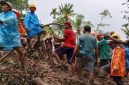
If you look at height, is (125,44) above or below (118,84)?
above

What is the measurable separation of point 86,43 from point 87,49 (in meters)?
0.16

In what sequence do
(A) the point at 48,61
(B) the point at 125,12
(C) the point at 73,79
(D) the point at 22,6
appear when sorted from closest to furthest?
(C) the point at 73,79 < (A) the point at 48,61 < (B) the point at 125,12 < (D) the point at 22,6

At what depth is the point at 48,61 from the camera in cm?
1320

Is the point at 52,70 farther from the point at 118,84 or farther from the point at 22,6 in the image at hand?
the point at 22,6

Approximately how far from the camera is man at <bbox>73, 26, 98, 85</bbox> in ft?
37.2

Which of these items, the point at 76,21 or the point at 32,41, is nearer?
the point at 32,41

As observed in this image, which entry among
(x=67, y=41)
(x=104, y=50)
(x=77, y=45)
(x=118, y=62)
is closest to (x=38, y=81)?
(x=77, y=45)

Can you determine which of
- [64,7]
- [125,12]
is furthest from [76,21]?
[125,12]

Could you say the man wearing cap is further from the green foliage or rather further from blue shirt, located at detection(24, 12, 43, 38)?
the green foliage

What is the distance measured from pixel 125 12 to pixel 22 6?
16402 millimetres

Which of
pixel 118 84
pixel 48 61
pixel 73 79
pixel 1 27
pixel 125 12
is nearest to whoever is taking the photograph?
pixel 1 27

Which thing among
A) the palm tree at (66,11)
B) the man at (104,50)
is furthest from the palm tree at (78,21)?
the man at (104,50)

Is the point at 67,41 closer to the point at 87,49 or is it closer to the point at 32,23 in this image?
the point at 32,23

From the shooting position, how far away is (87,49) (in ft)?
37.5
